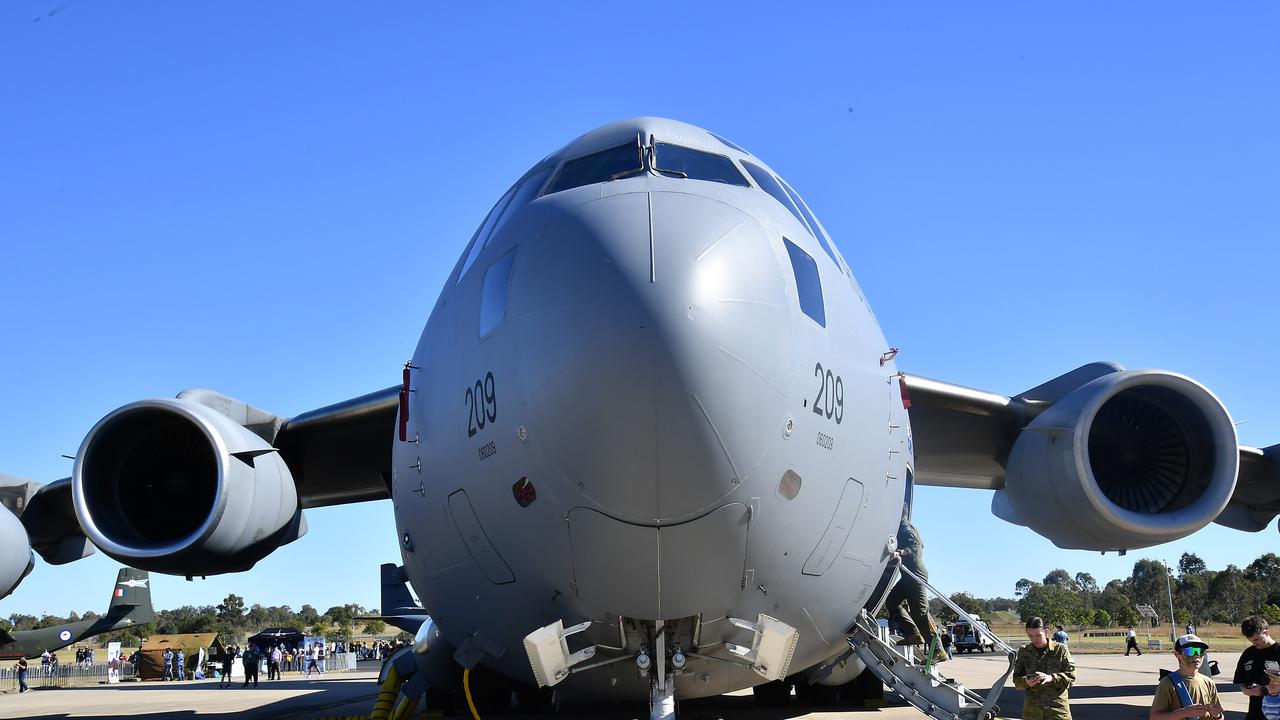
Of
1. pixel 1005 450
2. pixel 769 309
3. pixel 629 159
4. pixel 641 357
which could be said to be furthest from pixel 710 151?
pixel 1005 450

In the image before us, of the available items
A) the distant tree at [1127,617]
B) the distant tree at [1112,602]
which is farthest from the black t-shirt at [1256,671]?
the distant tree at [1112,602]

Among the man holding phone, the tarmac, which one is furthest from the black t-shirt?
the tarmac

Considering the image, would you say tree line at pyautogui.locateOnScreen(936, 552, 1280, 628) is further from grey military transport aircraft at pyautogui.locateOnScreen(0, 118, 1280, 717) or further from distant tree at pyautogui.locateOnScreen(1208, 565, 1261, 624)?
grey military transport aircraft at pyautogui.locateOnScreen(0, 118, 1280, 717)

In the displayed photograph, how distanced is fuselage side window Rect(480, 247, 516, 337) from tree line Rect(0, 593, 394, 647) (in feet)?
244

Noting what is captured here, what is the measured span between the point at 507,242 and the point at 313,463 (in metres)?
6.16

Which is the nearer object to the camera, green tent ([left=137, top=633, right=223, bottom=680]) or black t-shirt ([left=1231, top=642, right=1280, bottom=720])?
black t-shirt ([left=1231, top=642, right=1280, bottom=720])

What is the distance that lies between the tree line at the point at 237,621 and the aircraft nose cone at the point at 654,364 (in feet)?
247

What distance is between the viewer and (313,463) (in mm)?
10367

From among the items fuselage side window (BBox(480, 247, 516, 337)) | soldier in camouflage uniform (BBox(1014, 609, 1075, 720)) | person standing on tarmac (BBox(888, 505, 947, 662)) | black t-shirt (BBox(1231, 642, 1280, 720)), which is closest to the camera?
fuselage side window (BBox(480, 247, 516, 337))

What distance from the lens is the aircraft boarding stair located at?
5742 millimetres

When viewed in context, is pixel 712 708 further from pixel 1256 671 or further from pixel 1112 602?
pixel 1112 602

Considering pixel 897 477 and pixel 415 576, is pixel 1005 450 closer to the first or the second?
pixel 897 477

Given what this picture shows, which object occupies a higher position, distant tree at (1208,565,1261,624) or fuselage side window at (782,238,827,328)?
fuselage side window at (782,238,827,328)

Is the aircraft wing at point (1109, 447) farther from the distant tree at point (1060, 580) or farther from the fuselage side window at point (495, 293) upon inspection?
the distant tree at point (1060, 580)
